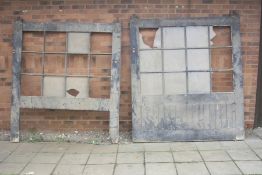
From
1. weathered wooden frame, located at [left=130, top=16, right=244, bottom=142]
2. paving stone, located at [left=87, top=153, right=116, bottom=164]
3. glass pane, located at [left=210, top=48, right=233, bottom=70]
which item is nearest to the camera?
paving stone, located at [left=87, top=153, right=116, bottom=164]

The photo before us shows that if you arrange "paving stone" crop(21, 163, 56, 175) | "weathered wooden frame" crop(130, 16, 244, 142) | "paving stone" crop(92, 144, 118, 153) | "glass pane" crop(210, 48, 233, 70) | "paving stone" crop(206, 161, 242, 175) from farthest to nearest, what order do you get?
"glass pane" crop(210, 48, 233, 70), "weathered wooden frame" crop(130, 16, 244, 142), "paving stone" crop(92, 144, 118, 153), "paving stone" crop(21, 163, 56, 175), "paving stone" crop(206, 161, 242, 175)

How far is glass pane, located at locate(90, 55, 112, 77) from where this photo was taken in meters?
5.97

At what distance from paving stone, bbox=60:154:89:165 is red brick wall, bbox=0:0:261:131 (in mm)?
955

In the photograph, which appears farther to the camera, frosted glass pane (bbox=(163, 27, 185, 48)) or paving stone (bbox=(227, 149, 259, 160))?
frosted glass pane (bbox=(163, 27, 185, 48))

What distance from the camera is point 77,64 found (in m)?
6.00

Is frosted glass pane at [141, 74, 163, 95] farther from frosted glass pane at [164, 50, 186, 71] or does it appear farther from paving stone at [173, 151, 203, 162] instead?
paving stone at [173, 151, 203, 162]

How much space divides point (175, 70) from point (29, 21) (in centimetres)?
235

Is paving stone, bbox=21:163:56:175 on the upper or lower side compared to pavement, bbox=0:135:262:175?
lower

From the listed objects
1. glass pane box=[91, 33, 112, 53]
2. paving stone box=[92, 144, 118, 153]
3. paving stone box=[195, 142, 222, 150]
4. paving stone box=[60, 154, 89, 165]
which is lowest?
paving stone box=[60, 154, 89, 165]

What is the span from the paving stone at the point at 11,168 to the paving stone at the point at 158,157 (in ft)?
5.14

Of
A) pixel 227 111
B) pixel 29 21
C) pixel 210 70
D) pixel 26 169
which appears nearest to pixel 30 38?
pixel 29 21

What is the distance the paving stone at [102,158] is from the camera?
16.4ft

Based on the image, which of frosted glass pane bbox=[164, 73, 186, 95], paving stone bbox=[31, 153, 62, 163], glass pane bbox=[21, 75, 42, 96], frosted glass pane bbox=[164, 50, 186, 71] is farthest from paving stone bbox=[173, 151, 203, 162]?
glass pane bbox=[21, 75, 42, 96]

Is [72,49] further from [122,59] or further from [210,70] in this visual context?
[210,70]
